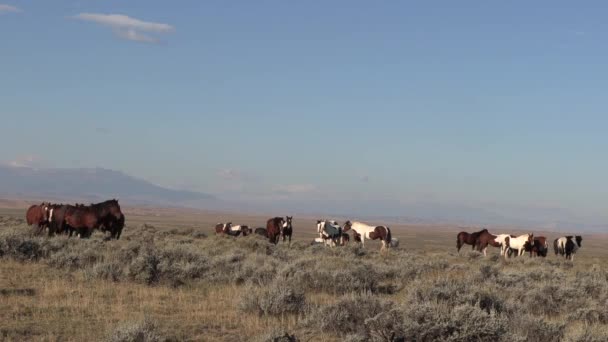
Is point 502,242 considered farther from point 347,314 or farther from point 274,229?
point 347,314

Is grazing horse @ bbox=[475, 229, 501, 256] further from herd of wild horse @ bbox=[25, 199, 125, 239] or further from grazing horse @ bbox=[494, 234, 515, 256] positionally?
herd of wild horse @ bbox=[25, 199, 125, 239]

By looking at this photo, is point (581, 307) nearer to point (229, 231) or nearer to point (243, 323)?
point (243, 323)

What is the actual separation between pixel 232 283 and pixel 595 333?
8100 mm

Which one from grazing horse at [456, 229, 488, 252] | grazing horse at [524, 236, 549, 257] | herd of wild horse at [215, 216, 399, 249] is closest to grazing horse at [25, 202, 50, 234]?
herd of wild horse at [215, 216, 399, 249]

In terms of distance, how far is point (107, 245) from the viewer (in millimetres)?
18672

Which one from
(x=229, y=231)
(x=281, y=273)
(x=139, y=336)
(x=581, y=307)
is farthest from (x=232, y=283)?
(x=229, y=231)

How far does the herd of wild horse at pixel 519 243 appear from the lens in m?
36.3

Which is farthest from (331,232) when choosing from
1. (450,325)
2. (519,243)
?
(450,325)

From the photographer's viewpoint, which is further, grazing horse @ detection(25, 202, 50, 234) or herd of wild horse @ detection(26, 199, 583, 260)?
grazing horse @ detection(25, 202, 50, 234)

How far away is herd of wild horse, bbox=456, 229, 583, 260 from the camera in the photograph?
119ft

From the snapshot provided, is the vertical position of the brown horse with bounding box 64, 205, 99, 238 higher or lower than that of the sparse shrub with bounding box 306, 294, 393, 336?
higher

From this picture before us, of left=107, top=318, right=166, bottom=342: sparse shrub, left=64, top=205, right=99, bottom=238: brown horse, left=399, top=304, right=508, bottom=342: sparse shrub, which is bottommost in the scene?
left=107, top=318, right=166, bottom=342: sparse shrub

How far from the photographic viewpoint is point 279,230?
115 feet

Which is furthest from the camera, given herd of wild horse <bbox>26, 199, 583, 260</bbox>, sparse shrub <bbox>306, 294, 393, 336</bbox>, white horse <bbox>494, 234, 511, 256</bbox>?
white horse <bbox>494, 234, 511, 256</bbox>
